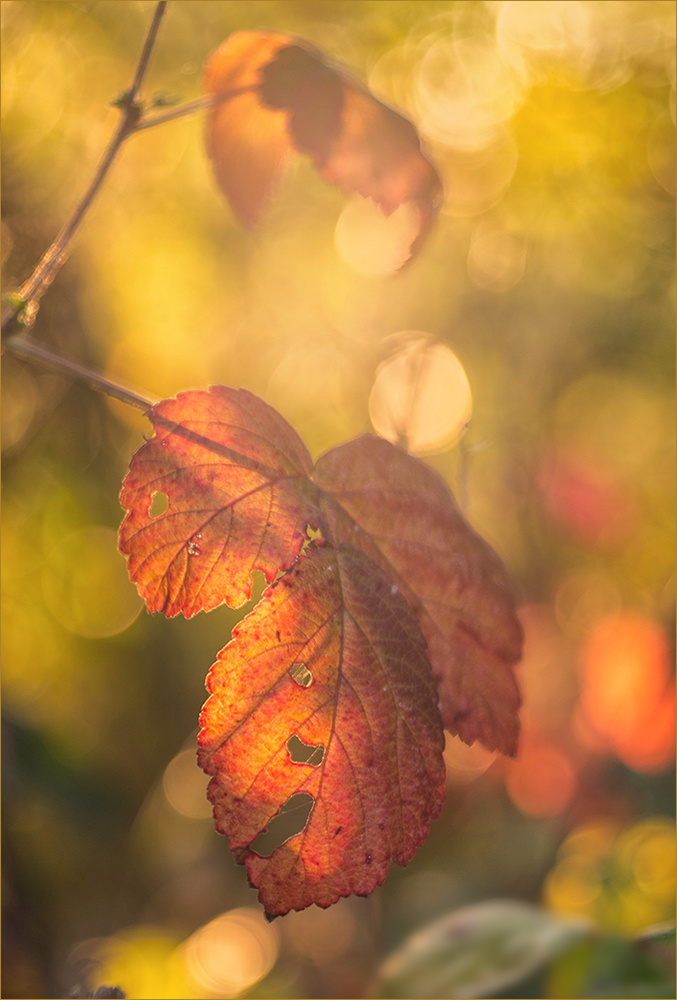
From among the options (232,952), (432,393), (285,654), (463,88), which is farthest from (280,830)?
(463,88)

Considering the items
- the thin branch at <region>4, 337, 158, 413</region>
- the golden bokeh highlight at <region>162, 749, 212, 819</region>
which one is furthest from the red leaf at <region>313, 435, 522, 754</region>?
the golden bokeh highlight at <region>162, 749, 212, 819</region>

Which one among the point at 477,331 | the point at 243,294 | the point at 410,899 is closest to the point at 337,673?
the point at 410,899

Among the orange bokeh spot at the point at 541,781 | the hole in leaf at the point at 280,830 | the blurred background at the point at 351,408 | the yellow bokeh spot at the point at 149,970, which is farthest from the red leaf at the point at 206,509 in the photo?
the orange bokeh spot at the point at 541,781

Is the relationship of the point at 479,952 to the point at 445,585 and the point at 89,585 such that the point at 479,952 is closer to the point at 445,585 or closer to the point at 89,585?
the point at 445,585

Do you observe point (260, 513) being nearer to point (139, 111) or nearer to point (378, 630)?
point (378, 630)

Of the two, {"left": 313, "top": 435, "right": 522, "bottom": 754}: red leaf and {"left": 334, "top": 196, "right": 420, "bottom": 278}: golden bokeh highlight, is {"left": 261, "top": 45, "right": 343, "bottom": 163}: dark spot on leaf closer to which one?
{"left": 313, "top": 435, "right": 522, "bottom": 754}: red leaf

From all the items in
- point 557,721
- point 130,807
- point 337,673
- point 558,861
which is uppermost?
point 337,673

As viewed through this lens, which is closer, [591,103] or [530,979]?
[530,979]
